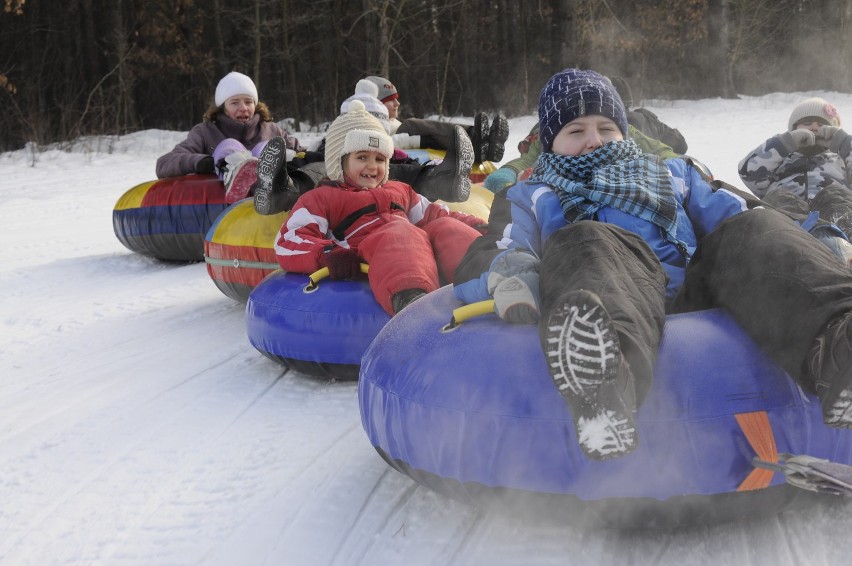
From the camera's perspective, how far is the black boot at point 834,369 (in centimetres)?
163

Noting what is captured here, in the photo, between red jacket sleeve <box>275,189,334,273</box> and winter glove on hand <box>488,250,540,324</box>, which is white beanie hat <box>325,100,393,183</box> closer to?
red jacket sleeve <box>275,189,334,273</box>

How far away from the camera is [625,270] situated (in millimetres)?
1929

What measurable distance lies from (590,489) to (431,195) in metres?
2.69

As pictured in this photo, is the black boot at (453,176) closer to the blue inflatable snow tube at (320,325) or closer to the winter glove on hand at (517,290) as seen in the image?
the blue inflatable snow tube at (320,325)

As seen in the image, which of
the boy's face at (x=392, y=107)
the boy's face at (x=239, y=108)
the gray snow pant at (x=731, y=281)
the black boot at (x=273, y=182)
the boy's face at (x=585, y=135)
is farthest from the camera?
the boy's face at (x=392, y=107)

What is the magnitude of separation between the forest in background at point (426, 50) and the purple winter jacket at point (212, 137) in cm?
1165

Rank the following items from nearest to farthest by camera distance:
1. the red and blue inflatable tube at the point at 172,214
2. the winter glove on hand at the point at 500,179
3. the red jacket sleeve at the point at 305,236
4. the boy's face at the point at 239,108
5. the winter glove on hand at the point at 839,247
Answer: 1. the winter glove on hand at the point at 839,247
2. the red jacket sleeve at the point at 305,236
3. the winter glove on hand at the point at 500,179
4. the red and blue inflatable tube at the point at 172,214
5. the boy's face at the point at 239,108

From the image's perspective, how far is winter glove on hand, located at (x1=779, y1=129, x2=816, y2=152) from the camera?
4.42 meters

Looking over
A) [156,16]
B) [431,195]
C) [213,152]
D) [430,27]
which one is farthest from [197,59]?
[431,195]

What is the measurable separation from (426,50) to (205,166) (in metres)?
13.6

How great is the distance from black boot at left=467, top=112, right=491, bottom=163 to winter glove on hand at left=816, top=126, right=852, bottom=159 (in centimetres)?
231

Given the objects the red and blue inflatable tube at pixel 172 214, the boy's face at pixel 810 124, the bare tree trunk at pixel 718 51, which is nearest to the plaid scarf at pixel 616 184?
the boy's face at pixel 810 124

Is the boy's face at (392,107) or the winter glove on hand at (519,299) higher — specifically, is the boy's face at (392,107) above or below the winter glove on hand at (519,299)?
above

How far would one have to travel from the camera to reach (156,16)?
18.7 m
